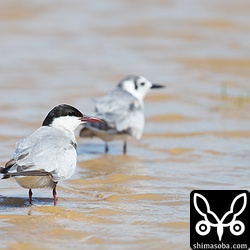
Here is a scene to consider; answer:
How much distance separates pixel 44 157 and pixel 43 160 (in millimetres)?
36

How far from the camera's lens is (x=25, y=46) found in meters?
13.8

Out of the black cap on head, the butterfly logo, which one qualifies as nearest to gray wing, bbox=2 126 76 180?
the black cap on head

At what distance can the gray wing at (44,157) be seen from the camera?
19.6ft

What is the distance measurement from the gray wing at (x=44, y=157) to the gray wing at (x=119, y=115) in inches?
88.4

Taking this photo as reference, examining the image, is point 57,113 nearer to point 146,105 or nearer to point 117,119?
point 117,119

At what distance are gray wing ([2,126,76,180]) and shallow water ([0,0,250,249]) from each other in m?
0.34

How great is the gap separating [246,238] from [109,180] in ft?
7.95

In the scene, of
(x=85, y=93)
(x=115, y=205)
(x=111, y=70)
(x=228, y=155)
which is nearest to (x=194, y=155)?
(x=228, y=155)

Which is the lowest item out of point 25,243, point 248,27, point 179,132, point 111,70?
point 25,243

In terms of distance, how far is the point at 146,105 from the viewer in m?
11.3

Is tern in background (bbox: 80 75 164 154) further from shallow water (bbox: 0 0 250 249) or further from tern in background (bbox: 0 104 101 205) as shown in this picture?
tern in background (bbox: 0 104 101 205)

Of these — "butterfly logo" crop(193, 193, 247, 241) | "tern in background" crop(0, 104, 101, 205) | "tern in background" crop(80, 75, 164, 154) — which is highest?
"tern in background" crop(80, 75, 164, 154)

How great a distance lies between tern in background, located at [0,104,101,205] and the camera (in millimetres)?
5988

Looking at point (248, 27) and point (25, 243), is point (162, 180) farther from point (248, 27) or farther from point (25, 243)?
point (248, 27)
